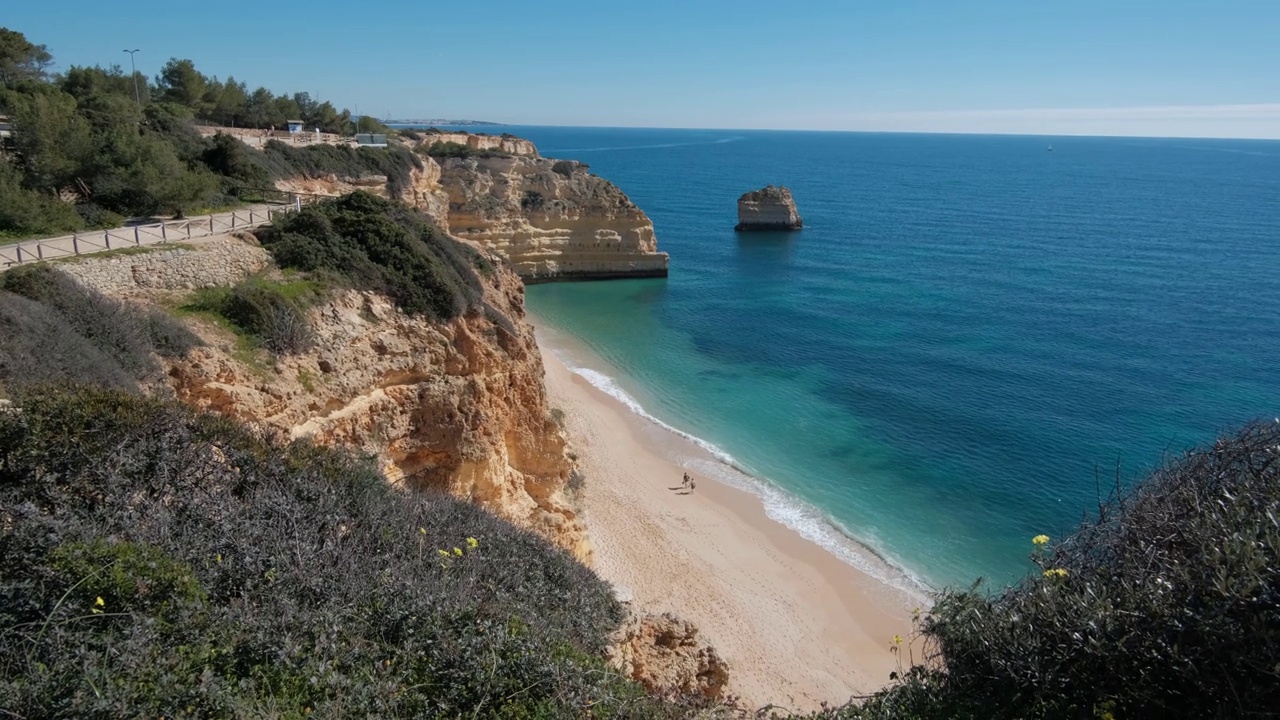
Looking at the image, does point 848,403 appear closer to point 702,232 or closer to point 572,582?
point 572,582

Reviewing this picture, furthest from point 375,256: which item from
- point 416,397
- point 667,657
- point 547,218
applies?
point 547,218

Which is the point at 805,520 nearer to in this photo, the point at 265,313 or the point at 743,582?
the point at 743,582

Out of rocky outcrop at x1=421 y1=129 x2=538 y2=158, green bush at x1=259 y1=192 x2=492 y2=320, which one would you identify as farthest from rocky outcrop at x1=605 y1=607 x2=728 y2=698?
rocky outcrop at x1=421 y1=129 x2=538 y2=158

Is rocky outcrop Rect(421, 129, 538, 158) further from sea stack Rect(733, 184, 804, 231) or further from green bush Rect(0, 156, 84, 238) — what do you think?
green bush Rect(0, 156, 84, 238)

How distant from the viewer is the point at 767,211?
7525cm

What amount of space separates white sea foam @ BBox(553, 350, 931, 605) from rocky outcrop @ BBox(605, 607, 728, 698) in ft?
34.3

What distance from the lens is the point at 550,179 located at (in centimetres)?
5450

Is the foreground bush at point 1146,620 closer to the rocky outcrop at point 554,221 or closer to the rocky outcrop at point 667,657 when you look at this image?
the rocky outcrop at point 667,657

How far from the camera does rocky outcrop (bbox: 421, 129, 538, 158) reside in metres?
67.7

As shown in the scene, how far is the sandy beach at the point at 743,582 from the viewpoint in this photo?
54.2ft

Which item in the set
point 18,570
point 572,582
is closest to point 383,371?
point 572,582

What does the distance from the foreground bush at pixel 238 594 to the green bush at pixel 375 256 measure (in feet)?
19.5

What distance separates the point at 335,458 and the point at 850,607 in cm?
1477

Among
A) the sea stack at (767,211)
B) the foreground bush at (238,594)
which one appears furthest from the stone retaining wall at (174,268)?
the sea stack at (767,211)
